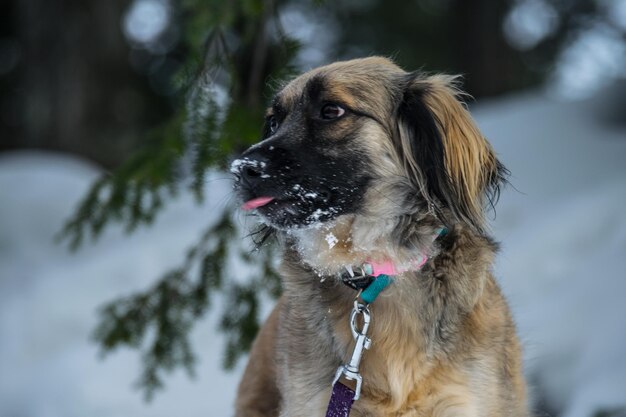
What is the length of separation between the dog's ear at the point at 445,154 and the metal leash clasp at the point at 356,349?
474 mm

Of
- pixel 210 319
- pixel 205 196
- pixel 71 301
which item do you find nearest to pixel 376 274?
pixel 205 196

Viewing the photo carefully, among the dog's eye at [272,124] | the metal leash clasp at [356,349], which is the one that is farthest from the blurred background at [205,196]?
the metal leash clasp at [356,349]

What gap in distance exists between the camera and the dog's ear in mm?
2922

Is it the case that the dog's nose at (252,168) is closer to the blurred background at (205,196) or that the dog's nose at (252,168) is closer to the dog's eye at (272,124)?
the dog's eye at (272,124)

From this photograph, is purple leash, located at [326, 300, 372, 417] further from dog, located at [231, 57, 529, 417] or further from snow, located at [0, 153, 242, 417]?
snow, located at [0, 153, 242, 417]

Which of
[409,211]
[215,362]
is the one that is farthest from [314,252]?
[215,362]

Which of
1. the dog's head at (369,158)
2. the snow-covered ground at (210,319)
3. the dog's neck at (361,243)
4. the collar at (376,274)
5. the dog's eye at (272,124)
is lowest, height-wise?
the collar at (376,274)

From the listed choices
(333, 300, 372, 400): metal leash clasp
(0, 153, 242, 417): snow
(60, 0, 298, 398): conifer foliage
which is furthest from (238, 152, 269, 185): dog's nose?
(0, 153, 242, 417): snow

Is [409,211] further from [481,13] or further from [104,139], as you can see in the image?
[481,13]

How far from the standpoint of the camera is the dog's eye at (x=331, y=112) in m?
2.99

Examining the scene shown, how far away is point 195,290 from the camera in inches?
190

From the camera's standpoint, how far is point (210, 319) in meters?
6.52

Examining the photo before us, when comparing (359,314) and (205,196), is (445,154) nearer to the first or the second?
(359,314)

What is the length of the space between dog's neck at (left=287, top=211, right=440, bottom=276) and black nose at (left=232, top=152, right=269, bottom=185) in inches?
10.2
